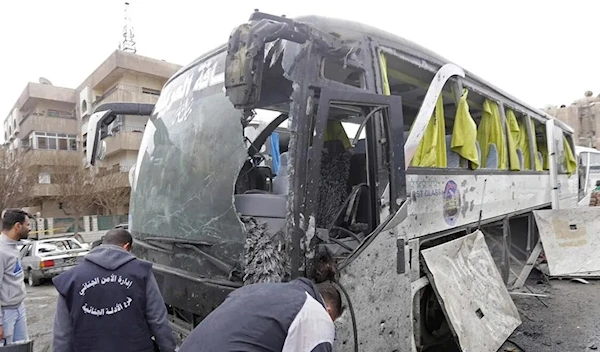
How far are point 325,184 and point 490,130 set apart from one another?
2840 mm

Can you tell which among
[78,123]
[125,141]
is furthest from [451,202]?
[78,123]

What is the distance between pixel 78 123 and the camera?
34.2m

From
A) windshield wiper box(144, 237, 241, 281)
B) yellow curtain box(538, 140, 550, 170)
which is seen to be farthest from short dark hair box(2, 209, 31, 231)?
yellow curtain box(538, 140, 550, 170)

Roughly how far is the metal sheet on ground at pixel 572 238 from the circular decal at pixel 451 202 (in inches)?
141

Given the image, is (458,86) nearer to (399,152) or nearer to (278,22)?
(399,152)

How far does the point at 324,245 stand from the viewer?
2727 millimetres

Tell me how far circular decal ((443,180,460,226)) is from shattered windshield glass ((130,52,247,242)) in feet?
6.83

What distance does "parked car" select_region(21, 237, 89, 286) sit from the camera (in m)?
10.9

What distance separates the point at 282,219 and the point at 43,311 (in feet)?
24.7

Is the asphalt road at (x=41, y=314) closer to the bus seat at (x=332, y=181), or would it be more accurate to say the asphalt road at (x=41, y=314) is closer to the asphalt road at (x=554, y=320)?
the asphalt road at (x=554, y=320)

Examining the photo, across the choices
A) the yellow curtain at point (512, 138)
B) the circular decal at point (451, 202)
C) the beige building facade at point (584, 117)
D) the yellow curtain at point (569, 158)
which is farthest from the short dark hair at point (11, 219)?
the beige building facade at point (584, 117)

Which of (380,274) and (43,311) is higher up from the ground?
(380,274)

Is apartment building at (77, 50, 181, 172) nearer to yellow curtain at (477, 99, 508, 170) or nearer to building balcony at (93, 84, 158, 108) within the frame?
building balcony at (93, 84, 158, 108)

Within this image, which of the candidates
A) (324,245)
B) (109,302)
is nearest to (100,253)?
(109,302)
